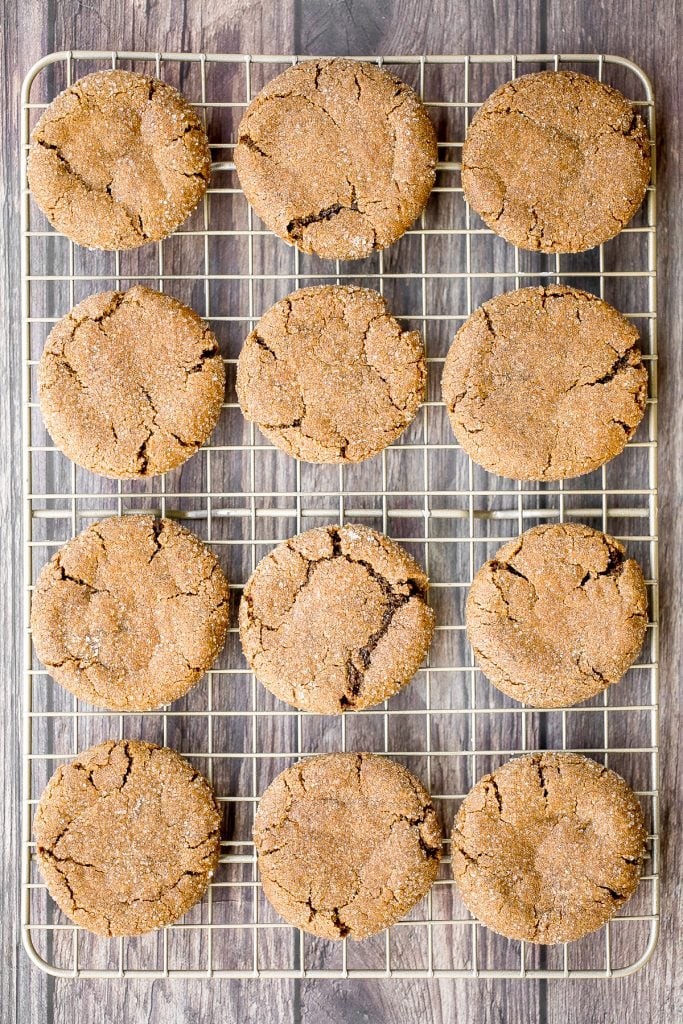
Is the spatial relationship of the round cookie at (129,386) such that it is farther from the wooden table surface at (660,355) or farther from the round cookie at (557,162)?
the round cookie at (557,162)

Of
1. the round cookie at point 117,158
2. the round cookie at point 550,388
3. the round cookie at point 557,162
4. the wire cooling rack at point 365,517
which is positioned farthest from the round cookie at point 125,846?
the round cookie at point 557,162

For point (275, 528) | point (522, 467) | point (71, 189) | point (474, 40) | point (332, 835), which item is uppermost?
point (474, 40)

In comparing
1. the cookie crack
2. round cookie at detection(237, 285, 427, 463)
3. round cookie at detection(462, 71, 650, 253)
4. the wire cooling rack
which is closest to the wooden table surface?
the wire cooling rack

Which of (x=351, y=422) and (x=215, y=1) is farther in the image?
(x=215, y=1)

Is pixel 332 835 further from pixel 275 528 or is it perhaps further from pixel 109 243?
pixel 109 243

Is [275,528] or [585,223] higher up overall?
[585,223]

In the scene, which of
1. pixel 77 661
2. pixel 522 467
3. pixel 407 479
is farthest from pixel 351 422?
pixel 77 661

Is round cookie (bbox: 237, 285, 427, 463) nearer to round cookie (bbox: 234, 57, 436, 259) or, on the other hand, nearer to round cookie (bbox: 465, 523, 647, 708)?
round cookie (bbox: 234, 57, 436, 259)
